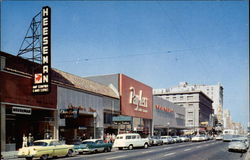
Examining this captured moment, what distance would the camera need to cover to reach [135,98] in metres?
54.9

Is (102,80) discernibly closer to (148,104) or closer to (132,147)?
(148,104)

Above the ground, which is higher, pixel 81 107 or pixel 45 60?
pixel 45 60

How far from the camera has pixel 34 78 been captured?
96.7 ft

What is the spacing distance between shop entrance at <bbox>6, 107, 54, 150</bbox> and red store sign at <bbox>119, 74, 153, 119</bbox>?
17.8 metres

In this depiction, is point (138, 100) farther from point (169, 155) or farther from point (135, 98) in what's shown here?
point (169, 155)

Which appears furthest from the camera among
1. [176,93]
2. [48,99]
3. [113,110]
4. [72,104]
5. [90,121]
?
[176,93]

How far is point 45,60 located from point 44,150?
1025 cm

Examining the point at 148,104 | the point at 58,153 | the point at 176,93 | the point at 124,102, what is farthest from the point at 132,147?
the point at 176,93

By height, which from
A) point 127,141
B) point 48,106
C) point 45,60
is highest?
point 45,60

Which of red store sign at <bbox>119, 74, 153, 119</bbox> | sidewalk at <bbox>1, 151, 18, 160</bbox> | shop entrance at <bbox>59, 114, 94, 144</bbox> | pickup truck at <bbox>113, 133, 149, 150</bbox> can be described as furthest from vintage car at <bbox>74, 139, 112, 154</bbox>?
red store sign at <bbox>119, 74, 153, 119</bbox>

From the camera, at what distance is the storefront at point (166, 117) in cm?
6756

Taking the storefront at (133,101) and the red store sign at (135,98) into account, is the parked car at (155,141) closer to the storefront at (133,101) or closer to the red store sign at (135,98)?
the storefront at (133,101)

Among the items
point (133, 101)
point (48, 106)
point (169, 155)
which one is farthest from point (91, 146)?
point (133, 101)

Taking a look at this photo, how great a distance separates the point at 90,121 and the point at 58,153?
18300mm
